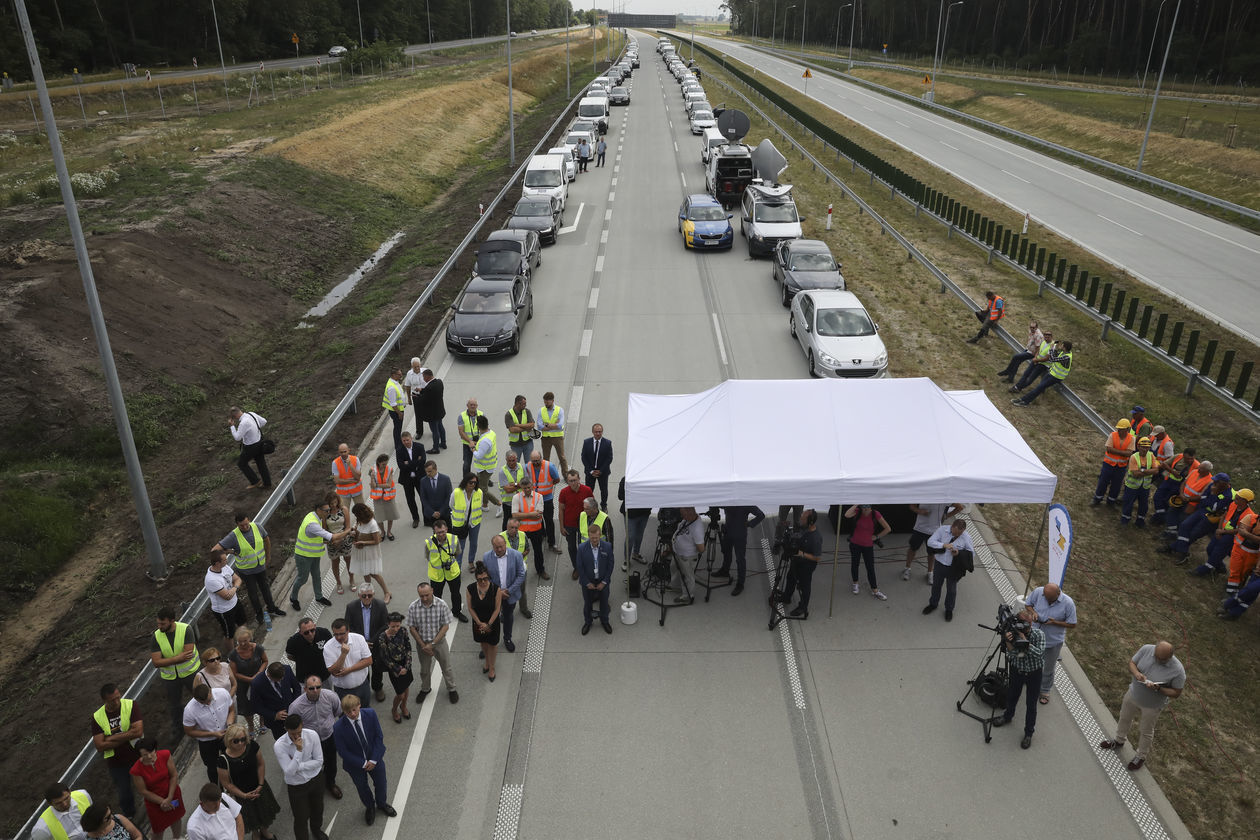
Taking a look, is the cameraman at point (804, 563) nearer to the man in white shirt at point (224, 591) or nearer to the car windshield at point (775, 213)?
the man in white shirt at point (224, 591)

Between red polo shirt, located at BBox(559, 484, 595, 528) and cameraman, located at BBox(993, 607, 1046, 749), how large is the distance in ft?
17.7

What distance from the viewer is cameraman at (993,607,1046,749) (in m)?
8.49

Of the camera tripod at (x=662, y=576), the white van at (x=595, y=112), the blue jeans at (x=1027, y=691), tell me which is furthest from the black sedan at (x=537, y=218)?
the white van at (x=595, y=112)

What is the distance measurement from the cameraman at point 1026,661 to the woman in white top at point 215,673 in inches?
313

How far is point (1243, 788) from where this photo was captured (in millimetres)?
8266

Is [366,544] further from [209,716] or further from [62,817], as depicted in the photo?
[62,817]

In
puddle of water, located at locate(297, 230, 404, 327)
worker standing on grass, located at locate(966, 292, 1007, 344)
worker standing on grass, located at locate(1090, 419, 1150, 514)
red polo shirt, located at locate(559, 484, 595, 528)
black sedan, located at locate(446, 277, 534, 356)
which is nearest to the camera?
red polo shirt, located at locate(559, 484, 595, 528)

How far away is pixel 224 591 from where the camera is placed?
9.36 meters

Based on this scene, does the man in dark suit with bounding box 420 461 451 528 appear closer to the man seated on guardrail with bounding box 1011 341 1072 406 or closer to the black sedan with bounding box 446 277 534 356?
the black sedan with bounding box 446 277 534 356

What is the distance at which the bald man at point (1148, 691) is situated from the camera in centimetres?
811

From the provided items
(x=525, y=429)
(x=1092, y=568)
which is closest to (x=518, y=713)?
(x=525, y=429)

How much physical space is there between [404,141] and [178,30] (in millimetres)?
49128

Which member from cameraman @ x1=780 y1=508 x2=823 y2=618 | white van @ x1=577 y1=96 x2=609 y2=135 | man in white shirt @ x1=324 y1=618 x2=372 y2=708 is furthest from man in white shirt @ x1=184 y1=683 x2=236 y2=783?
white van @ x1=577 y1=96 x2=609 y2=135

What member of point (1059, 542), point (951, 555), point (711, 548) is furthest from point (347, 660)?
point (1059, 542)
